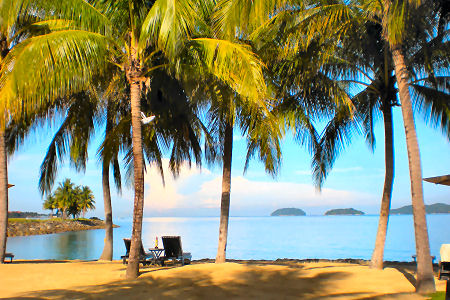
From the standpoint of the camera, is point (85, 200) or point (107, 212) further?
point (85, 200)

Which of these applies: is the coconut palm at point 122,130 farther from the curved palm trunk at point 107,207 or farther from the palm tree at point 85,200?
the palm tree at point 85,200

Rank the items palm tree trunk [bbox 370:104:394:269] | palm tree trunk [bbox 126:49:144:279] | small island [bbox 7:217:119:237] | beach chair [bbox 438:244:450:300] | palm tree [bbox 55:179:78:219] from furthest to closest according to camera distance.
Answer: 1. palm tree [bbox 55:179:78:219]
2. small island [bbox 7:217:119:237]
3. palm tree trunk [bbox 370:104:394:269]
4. beach chair [bbox 438:244:450:300]
5. palm tree trunk [bbox 126:49:144:279]

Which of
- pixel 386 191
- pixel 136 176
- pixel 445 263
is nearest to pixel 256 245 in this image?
pixel 386 191

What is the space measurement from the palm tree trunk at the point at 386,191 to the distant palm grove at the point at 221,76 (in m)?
0.03

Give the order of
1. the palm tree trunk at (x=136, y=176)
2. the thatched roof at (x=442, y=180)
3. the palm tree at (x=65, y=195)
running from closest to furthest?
the thatched roof at (x=442, y=180), the palm tree trunk at (x=136, y=176), the palm tree at (x=65, y=195)

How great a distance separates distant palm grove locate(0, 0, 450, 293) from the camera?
793 centimetres

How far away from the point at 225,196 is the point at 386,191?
4.09 meters

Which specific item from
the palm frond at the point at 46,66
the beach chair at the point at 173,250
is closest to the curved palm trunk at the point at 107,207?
the beach chair at the point at 173,250

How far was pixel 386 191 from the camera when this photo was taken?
10.4m

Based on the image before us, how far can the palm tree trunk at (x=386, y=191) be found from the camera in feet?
32.8

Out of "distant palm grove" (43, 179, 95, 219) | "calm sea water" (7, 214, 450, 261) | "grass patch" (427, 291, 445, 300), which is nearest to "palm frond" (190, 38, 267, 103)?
"grass patch" (427, 291, 445, 300)

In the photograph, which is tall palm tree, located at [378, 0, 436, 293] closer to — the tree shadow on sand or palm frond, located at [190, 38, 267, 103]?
the tree shadow on sand

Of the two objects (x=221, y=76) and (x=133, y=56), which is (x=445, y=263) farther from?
(x=133, y=56)

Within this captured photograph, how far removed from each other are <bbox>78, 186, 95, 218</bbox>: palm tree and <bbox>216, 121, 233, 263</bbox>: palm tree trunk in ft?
246
